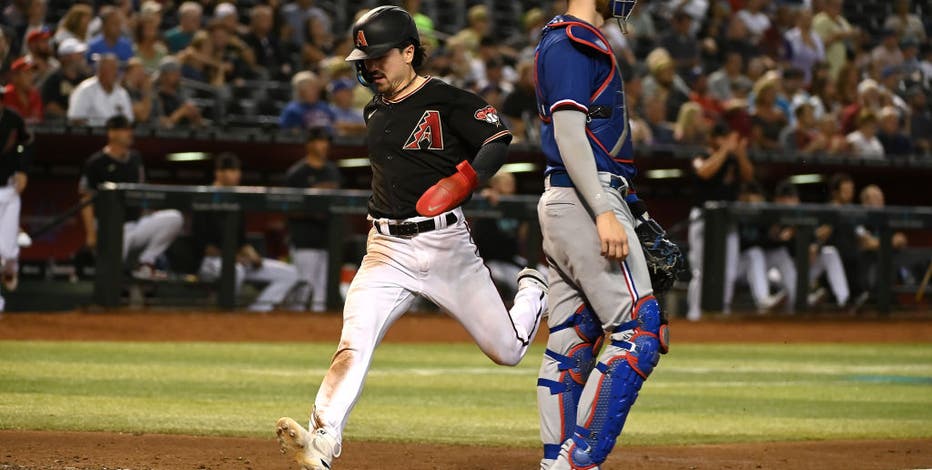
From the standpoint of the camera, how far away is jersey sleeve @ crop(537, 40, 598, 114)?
4.80 m

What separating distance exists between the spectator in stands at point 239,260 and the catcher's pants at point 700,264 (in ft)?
14.4

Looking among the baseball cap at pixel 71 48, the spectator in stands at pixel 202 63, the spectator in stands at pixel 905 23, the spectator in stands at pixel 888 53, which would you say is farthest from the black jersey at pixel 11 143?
the spectator in stands at pixel 905 23

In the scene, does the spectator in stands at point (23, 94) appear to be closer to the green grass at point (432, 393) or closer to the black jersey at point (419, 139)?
the green grass at point (432, 393)

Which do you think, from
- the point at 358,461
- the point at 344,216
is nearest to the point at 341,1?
the point at 344,216

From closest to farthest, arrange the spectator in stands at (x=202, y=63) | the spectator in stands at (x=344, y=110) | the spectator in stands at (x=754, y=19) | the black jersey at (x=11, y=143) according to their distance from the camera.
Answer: the black jersey at (x=11, y=143) → the spectator in stands at (x=344, y=110) → the spectator in stands at (x=202, y=63) → the spectator in stands at (x=754, y=19)

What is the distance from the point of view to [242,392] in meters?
8.67

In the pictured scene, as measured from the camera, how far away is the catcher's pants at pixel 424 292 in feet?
16.6

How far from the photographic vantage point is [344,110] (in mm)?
15195

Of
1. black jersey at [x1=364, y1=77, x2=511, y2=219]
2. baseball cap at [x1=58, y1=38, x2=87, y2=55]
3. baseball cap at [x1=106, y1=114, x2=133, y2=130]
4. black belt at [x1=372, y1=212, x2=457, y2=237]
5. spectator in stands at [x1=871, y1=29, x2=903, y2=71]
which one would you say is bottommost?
baseball cap at [x1=106, y1=114, x2=133, y2=130]

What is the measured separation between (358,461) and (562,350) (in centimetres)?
136

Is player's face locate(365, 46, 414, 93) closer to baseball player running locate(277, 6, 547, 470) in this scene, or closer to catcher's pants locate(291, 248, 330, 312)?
baseball player running locate(277, 6, 547, 470)

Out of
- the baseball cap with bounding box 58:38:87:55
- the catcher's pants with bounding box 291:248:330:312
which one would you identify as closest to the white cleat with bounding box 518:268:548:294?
the catcher's pants with bounding box 291:248:330:312

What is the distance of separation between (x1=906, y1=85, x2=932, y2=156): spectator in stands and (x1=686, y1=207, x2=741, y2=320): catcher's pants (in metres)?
4.84

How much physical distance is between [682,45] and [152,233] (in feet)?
30.1
